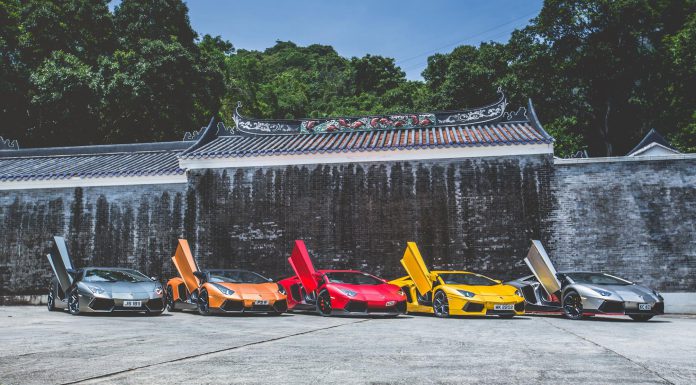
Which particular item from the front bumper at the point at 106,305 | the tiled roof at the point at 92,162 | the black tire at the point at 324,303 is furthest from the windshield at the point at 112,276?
the tiled roof at the point at 92,162

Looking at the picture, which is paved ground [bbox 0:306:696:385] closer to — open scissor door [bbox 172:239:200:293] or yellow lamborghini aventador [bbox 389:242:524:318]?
yellow lamborghini aventador [bbox 389:242:524:318]

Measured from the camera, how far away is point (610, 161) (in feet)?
52.7

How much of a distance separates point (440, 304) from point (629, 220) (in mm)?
6513

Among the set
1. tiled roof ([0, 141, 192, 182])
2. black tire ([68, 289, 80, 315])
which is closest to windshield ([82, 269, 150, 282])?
black tire ([68, 289, 80, 315])

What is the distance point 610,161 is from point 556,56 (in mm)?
22786

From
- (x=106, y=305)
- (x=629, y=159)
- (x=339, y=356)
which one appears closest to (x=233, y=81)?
(x=629, y=159)

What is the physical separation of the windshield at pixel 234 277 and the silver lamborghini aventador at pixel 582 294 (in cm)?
640

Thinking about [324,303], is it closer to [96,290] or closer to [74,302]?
[96,290]

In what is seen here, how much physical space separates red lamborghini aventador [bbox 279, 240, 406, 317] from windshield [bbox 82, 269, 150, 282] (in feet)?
11.8

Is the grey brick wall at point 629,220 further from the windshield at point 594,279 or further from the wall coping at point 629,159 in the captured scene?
the windshield at point 594,279

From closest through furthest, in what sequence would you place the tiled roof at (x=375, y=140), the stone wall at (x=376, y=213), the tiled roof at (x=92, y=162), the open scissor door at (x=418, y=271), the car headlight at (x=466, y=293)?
the car headlight at (x=466, y=293), the open scissor door at (x=418, y=271), the stone wall at (x=376, y=213), the tiled roof at (x=375, y=140), the tiled roof at (x=92, y=162)

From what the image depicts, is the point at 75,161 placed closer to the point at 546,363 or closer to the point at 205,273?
the point at 205,273

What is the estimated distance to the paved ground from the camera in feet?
14.8

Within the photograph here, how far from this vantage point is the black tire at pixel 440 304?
41.2 feet
